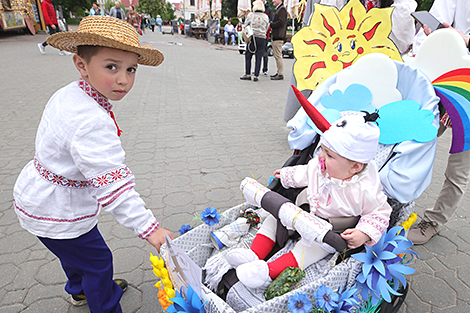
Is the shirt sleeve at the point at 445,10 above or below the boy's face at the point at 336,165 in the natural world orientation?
above

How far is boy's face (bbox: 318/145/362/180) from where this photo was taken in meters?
1.55

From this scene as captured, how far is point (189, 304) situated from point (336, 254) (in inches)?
30.7

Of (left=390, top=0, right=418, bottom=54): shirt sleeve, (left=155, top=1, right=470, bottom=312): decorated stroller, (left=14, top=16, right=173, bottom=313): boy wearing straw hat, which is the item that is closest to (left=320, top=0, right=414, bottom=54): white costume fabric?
(left=390, top=0, right=418, bottom=54): shirt sleeve

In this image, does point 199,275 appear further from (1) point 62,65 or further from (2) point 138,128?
(1) point 62,65

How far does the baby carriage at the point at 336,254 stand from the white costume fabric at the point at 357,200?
0.14 m

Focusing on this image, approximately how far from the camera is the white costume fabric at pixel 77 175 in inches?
45.9

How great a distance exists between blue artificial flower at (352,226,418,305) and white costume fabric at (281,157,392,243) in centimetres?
5

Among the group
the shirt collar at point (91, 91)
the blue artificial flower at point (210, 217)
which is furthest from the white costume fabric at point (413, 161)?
the shirt collar at point (91, 91)

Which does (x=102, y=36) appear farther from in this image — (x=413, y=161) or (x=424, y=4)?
(x=424, y=4)

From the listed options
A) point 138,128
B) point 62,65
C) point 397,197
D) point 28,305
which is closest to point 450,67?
point 397,197

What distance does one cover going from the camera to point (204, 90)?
729 cm

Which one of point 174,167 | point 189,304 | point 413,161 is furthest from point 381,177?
A: point 174,167

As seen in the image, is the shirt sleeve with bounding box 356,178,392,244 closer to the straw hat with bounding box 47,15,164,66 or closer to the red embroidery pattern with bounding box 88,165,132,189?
the red embroidery pattern with bounding box 88,165,132,189

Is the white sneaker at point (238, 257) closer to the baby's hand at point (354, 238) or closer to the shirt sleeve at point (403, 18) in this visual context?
the baby's hand at point (354, 238)
